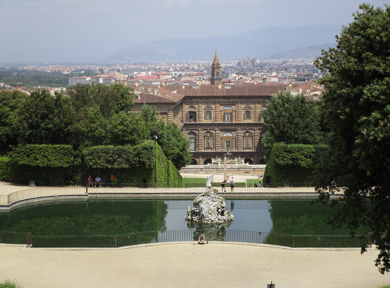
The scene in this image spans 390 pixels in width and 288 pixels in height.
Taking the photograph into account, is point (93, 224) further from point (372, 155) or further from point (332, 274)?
point (372, 155)

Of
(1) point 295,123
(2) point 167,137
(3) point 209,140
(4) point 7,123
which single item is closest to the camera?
(4) point 7,123

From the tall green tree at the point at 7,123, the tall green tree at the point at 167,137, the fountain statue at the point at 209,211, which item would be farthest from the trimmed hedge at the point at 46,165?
the fountain statue at the point at 209,211

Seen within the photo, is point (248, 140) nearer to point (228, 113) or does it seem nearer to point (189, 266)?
point (228, 113)

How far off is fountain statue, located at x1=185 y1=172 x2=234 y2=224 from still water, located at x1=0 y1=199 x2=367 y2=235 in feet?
1.78

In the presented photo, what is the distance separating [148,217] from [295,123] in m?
19.5

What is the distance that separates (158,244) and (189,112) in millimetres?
64692

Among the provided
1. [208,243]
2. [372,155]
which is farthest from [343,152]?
[208,243]

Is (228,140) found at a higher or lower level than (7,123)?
lower

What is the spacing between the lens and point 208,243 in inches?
1147

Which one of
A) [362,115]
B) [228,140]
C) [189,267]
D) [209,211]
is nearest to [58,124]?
[209,211]

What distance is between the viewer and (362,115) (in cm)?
1886

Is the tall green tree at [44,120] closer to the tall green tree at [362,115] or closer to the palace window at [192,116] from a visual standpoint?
the tall green tree at [362,115]

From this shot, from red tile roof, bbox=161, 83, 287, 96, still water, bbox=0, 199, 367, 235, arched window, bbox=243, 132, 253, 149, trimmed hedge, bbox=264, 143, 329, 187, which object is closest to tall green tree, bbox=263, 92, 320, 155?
trimmed hedge, bbox=264, 143, 329, 187

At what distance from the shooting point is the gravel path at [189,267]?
22.6m
